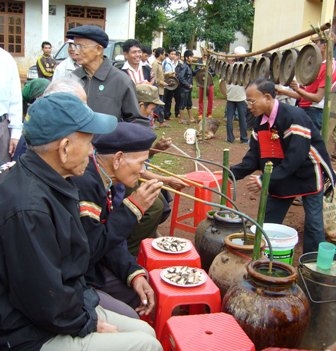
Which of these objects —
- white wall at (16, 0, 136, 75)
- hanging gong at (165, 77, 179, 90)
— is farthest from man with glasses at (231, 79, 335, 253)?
white wall at (16, 0, 136, 75)

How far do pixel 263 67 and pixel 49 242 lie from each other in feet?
14.6

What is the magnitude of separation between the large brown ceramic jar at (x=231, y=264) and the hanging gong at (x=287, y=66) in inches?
87.9

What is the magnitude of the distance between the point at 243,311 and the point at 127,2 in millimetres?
18217

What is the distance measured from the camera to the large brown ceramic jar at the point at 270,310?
254cm

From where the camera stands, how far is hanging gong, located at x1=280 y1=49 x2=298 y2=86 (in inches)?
184

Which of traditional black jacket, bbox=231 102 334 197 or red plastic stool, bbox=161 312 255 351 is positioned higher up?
traditional black jacket, bbox=231 102 334 197

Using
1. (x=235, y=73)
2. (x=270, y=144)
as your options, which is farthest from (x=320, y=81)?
Answer: (x=235, y=73)

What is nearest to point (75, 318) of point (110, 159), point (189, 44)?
point (110, 159)

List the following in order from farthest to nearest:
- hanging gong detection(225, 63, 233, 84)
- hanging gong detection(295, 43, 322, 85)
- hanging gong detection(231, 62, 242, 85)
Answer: hanging gong detection(225, 63, 233, 84)
hanging gong detection(231, 62, 242, 85)
hanging gong detection(295, 43, 322, 85)

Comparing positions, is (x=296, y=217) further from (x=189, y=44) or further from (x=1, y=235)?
(x=189, y=44)

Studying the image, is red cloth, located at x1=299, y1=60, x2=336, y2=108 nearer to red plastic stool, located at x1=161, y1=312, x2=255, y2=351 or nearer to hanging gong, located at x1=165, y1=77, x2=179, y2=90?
red plastic stool, located at x1=161, y1=312, x2=255, y2=351

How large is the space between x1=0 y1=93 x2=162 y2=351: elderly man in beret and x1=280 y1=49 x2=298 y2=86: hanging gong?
3.12 meters

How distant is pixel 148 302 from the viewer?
8.76 feet

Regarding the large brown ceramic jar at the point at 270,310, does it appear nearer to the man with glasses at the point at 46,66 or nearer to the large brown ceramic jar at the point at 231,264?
the large brown ceramic jar at the point at 231,264
